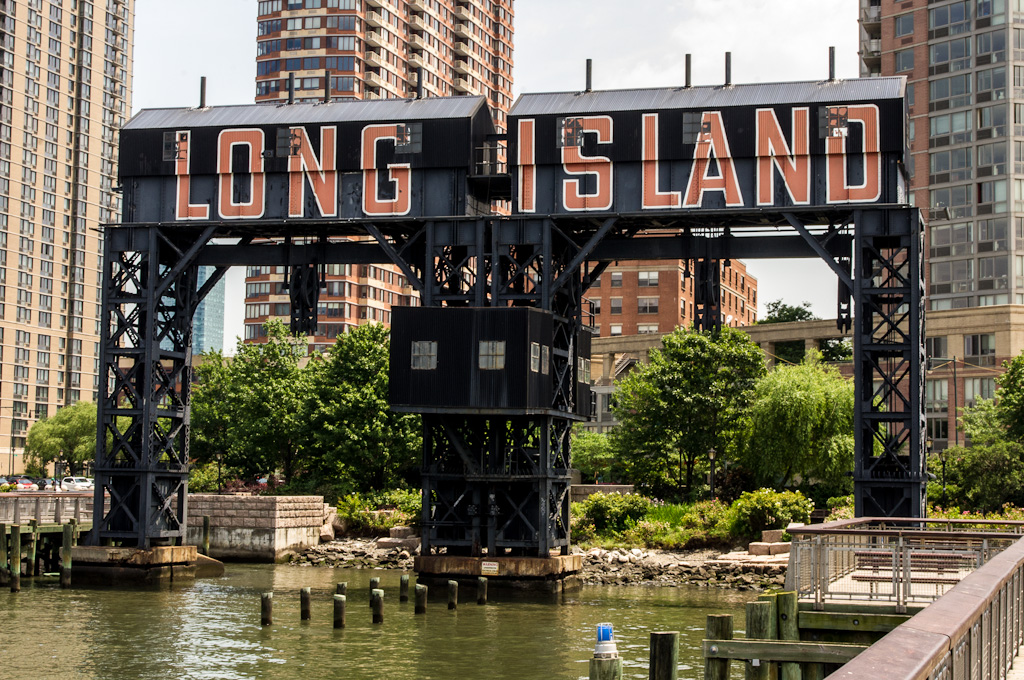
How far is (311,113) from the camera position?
49.8 metres

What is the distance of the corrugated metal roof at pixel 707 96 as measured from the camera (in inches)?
Result: 1788

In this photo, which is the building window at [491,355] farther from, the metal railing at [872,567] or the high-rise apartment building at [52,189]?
the high-rise apartment building at [52,189]

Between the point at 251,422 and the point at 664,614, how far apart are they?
4403cm

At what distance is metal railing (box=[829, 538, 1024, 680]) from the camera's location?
6141mm

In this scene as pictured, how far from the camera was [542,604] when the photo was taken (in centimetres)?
4391

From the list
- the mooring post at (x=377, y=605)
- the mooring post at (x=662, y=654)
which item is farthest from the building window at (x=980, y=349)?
the mooring post at (x=662, y=654)

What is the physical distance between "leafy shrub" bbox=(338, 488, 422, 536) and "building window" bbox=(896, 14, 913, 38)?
71.8m

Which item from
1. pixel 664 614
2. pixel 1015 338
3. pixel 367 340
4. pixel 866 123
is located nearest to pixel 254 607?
pixel 664 614

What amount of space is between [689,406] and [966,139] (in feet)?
178

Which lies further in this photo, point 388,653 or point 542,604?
point 542,604

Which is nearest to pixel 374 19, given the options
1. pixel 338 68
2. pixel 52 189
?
pixel 338 68

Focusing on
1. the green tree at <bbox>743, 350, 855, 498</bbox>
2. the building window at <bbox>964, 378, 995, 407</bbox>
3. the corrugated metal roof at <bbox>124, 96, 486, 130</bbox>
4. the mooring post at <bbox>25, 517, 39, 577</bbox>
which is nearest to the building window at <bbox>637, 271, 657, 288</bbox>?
the building window at <bbox>964, 378, 995, 407</bbox>

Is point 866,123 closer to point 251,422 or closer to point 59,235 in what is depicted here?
point 251,422

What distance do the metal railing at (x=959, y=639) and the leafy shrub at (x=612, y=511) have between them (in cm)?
4982
